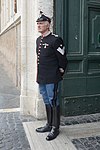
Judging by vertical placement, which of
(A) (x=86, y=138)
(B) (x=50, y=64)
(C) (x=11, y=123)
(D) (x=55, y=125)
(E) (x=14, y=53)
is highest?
(E) (x=14, y=53)

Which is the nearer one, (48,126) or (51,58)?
(51,58)

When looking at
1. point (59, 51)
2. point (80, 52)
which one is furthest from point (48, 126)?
point (80, 52)

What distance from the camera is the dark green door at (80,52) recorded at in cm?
609

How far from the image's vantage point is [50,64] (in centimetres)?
486

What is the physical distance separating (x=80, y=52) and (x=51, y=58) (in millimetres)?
1534

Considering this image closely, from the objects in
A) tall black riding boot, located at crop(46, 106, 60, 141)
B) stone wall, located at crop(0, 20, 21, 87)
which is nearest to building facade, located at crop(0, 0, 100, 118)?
tall black riding boot, located at crop(46, 106, 60, 141)

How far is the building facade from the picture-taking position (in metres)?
6.07

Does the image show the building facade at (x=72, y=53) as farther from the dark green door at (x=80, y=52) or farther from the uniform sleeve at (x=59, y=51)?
the uniform sleeve at (x=59, y=51)

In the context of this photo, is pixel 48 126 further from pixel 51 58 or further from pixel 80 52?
pixel 80 52

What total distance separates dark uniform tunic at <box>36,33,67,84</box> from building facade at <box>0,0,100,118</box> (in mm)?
1176

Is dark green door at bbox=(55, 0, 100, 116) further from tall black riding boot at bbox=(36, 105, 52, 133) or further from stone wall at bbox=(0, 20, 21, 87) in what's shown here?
stone wall at bbox=(0, 20, 21, 87)

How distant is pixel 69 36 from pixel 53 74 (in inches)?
59.1

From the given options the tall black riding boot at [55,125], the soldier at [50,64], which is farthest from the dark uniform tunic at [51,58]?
the tall black riding boot at [55,125]

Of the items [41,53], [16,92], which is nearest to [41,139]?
[41,53]
